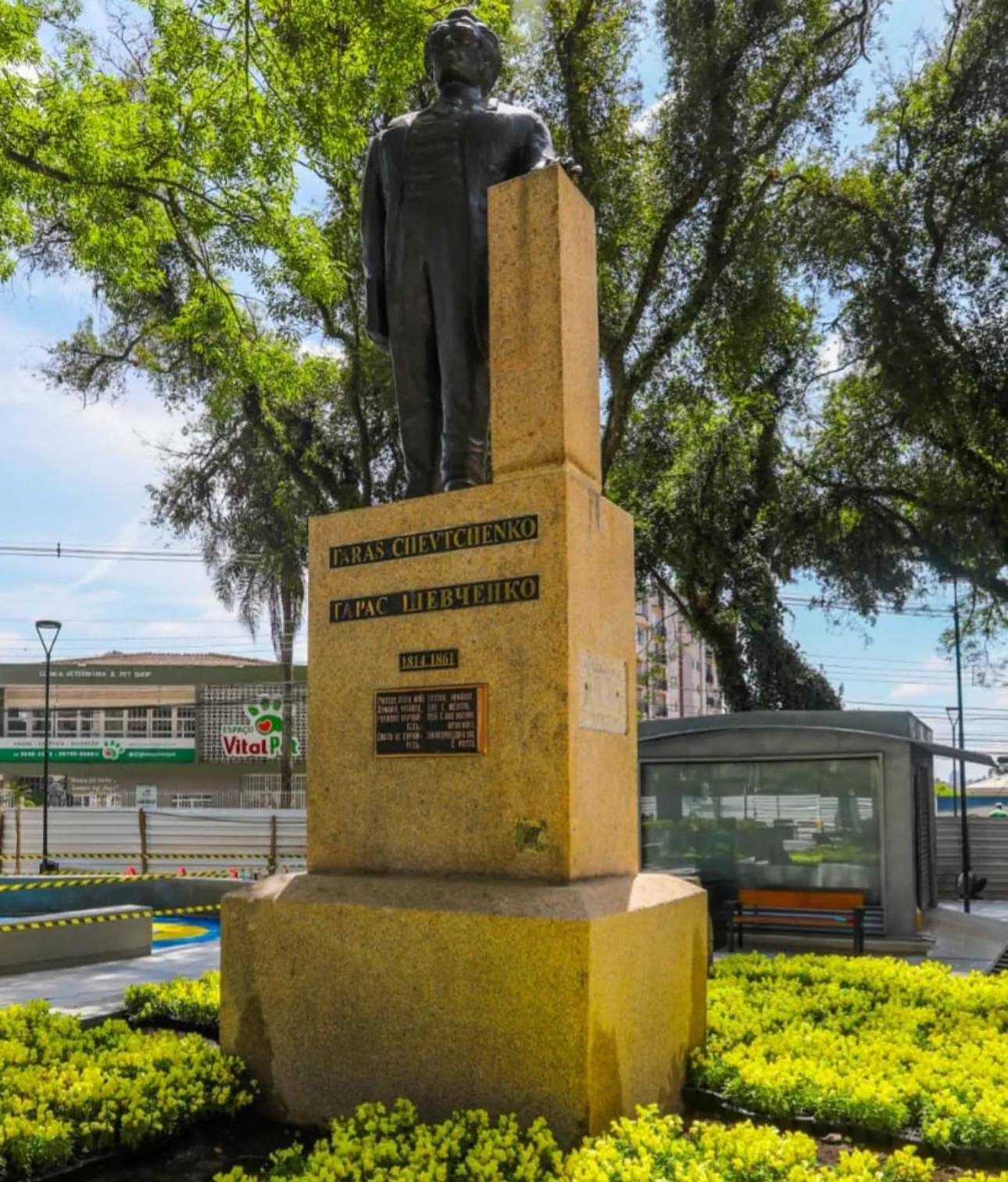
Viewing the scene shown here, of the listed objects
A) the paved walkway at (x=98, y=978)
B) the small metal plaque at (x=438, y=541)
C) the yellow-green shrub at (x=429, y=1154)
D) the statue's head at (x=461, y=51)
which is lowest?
the paved walkway at (x=98, y=978)

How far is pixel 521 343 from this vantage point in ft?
16.6

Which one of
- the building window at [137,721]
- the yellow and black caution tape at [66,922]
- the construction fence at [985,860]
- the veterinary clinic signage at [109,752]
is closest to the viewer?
the yellow and black caution tape at [66,922]

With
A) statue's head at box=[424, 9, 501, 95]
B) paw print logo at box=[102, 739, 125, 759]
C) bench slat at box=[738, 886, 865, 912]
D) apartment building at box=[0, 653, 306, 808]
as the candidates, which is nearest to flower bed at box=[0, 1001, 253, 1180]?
statue's head at box=[424, 9, 501, 95]

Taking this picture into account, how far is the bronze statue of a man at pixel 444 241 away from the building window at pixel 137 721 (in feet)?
125

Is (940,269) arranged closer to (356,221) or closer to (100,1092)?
(356,221)

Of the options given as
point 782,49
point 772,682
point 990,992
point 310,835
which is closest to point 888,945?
Answer: point 990,992

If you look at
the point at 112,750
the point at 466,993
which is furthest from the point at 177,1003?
the point at 112,750

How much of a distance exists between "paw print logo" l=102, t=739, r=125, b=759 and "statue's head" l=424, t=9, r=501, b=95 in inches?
1487

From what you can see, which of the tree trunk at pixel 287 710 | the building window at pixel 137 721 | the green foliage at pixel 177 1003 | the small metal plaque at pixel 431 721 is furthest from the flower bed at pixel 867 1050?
the building window at pixel 137 721

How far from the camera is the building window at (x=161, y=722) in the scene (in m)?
41.2

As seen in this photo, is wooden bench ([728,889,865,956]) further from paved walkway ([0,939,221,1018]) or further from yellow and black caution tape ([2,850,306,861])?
yellow and black caution tape ([2,850,306,861])

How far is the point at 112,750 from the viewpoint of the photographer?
40.4 m

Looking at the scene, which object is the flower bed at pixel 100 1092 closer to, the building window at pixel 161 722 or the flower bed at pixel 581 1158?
the flower bed at pixel 581 1158

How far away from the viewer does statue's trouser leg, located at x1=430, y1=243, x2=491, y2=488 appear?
5496mm
